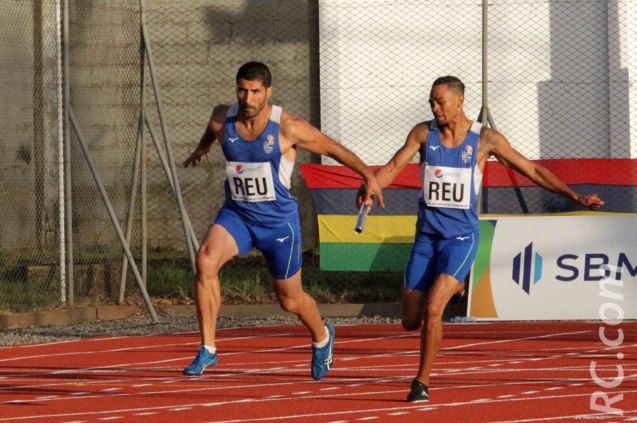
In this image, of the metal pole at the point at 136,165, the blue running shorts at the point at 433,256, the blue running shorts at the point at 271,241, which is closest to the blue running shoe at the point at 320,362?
the blue running shorts at the point at 271,241

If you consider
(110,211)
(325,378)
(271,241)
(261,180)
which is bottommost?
(325,378)

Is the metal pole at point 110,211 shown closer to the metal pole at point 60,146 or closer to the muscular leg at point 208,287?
the metal pole at point 60,146

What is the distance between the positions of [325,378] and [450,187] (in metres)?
1.76

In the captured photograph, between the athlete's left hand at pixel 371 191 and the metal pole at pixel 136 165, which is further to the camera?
the metal pole at pixel 136 165

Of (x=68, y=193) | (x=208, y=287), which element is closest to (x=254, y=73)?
(x=208, y=287)

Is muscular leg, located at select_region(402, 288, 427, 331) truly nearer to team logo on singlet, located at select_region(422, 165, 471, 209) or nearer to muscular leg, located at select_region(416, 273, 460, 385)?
muscular leg, located at select_region(416, 273, 460, 385)

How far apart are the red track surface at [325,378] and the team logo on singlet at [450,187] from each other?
1265 mm

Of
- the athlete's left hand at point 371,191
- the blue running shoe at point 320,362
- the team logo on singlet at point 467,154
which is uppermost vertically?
the team logo on singlet at point 467,154

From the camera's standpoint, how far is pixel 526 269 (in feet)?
36.0

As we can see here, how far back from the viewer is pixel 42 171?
39.2 ft

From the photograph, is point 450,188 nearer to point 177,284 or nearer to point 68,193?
point 68,193

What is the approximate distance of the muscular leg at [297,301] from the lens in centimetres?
700

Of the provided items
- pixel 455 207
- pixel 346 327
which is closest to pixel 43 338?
pixel 346 327

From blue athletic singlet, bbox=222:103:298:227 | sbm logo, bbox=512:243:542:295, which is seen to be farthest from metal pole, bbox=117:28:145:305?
blue athletic singlet, bbox=222:103:298:227
